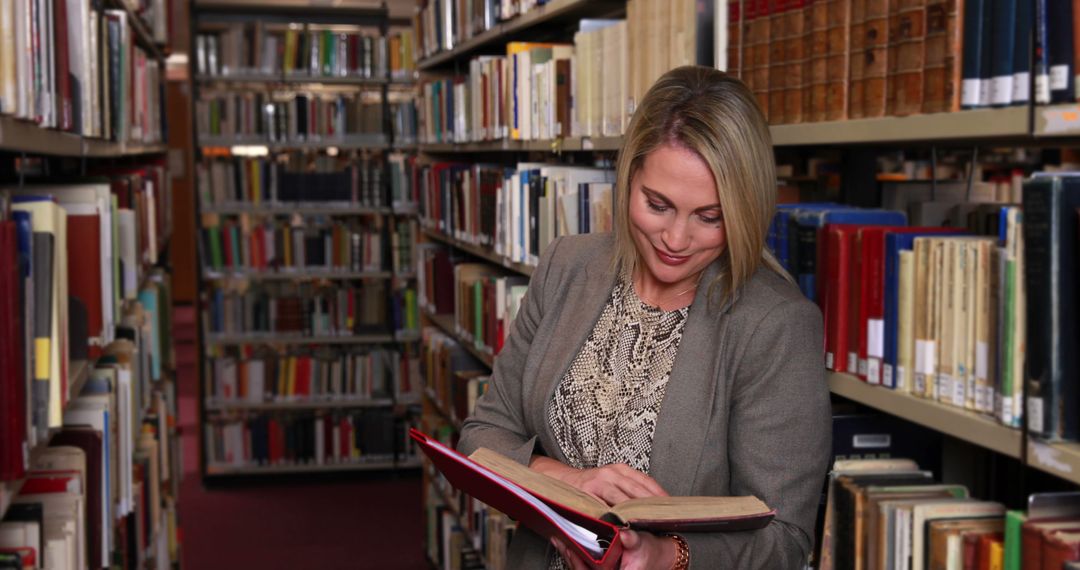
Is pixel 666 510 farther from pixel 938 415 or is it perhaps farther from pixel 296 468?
pixel 296 468

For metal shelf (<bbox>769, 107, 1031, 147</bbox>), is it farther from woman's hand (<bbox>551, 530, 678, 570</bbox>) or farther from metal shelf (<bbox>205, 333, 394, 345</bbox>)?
metal shelf (<bbox>205, 333, 394, 345</bbox>)

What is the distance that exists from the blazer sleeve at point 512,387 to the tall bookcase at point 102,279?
711 millimetres

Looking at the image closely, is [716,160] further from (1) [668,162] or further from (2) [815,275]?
(2) [815,275]

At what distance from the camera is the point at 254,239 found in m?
6.30

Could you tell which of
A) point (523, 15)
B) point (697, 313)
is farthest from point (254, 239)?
point (697, 313)

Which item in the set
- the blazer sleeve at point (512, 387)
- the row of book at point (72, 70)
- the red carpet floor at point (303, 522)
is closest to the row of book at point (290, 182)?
the red carpet floor at point (303, 522)

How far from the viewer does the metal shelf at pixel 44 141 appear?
65.3 inches

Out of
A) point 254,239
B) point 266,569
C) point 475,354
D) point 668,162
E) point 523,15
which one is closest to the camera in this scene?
point 668,162

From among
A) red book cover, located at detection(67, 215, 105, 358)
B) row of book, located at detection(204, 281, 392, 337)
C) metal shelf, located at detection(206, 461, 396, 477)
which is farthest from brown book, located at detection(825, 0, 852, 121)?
metal shelf, located at detection(206, 461, 396, 477)

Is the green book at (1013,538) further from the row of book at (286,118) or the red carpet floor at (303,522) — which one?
the row of book at (286,118)

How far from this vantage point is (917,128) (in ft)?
4.87

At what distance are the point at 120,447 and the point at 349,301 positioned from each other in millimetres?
3640

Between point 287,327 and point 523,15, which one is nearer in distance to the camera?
point 523,15

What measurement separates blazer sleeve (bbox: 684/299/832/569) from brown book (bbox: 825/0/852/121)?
32 cm
